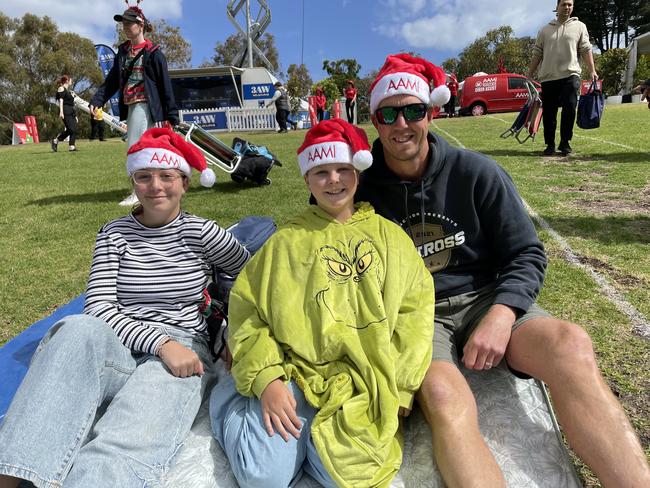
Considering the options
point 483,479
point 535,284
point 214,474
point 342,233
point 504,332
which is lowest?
point 214,474

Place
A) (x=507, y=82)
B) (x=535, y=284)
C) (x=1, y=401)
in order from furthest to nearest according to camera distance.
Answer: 1. (x=507, y=82)
2. (x=1, y=401)
3. (x=535, y=284)

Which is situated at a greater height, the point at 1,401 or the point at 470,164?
the point at 470,164

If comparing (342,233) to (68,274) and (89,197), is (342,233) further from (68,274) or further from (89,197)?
(89,197)

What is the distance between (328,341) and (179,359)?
723 millimetres

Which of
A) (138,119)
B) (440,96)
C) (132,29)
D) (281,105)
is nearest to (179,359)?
(440,96)

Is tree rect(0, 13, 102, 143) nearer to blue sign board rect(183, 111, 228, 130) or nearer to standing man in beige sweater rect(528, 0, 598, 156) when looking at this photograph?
blue sign board rect(183, 111, 228, 130)

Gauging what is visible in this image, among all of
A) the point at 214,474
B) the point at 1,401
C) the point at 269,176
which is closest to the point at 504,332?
the point at 214,474

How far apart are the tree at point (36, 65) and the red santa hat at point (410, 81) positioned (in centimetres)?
4140

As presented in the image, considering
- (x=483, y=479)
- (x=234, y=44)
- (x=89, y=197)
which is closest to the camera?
(x=483, y=479)

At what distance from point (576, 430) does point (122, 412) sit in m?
1.72

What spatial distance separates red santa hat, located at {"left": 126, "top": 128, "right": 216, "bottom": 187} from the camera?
7.88 feet

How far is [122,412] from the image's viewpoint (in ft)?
6.10

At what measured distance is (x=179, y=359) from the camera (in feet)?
6.96

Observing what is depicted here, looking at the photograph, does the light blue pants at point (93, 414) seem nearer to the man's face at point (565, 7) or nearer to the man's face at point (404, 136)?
the man's face at point (404, 136)
